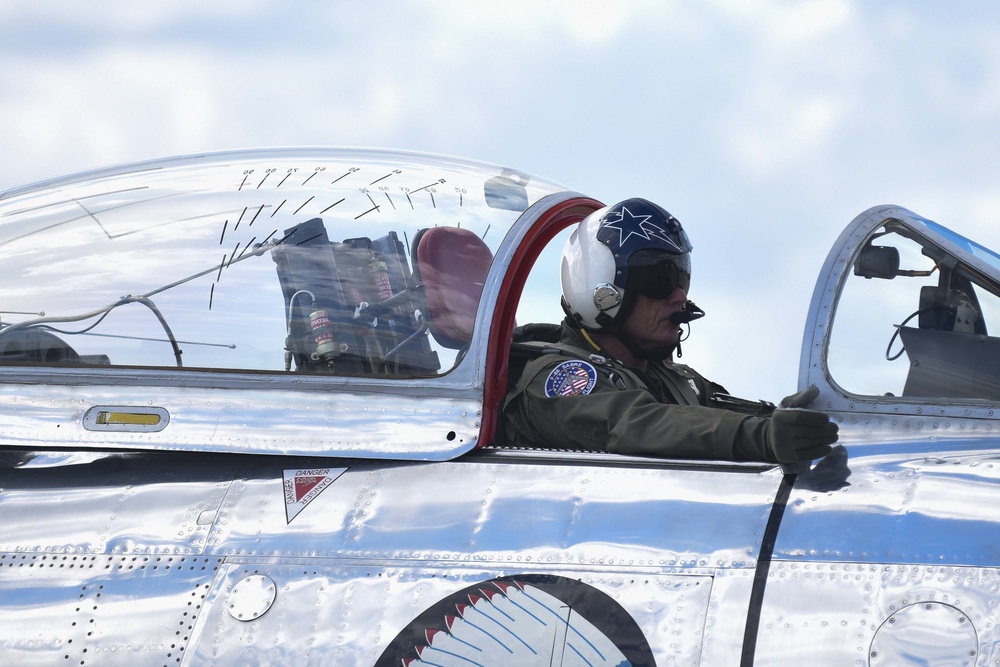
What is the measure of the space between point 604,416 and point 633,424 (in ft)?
0.52

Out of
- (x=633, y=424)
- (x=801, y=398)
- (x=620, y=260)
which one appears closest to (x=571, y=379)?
(x=633, y=424)

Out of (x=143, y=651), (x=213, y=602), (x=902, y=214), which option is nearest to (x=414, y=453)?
(x=213, y=602)

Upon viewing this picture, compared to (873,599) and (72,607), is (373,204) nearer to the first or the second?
(72,607)

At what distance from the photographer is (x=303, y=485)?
10.5 ft

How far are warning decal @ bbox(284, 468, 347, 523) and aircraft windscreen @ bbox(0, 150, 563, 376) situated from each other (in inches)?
15.4

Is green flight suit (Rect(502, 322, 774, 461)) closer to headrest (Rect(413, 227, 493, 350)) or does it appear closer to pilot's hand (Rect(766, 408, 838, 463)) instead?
pilot's hand (Rect(766, 408, 838, 463))

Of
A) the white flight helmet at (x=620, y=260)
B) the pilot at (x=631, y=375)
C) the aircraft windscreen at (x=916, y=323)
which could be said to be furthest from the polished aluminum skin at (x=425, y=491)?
the white flight helmet at (x=620, y=260)

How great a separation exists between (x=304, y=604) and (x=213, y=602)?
10.2 inches

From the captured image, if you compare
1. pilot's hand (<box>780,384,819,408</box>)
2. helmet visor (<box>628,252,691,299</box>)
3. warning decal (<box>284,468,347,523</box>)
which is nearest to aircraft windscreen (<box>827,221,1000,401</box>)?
pilot's hand (<box>780,384,819,408</box>)

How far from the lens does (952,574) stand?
257cm

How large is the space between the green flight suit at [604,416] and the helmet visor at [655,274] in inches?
12.4

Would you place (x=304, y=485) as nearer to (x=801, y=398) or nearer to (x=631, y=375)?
(x=631, y=375)

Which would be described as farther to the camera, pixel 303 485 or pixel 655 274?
pixel 655 274

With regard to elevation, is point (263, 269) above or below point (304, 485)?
above
